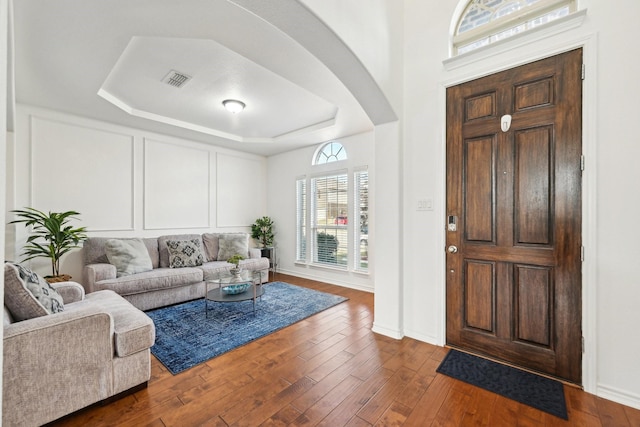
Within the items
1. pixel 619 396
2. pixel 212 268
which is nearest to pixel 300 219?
pixel 212 268

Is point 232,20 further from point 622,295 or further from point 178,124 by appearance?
point 622,295

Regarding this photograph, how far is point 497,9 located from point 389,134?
4.27 ft

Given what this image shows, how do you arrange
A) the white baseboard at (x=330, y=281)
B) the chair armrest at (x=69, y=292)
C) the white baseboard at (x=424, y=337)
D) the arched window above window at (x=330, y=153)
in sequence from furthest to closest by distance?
the arched window above window at (x=330, y=153)
the white baseboard at (x=330, y=281)
the white baseboard at (x=424, y=337)
the chair armrest at (x=69, y=292)

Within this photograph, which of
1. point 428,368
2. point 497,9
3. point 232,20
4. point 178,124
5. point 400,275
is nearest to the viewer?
point 232,20

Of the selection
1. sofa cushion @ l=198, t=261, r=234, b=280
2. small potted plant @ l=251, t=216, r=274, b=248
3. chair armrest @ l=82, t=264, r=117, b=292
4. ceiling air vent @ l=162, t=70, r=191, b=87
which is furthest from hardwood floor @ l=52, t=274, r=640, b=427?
small potted plant @ l=251, t=216, r=274, b=248

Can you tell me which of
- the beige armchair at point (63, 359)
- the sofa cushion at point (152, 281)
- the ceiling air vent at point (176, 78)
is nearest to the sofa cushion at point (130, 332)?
the beige armchair at point (63, 359)

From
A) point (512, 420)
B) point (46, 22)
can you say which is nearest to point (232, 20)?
point (46, 22)

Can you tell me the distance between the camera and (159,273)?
3.64 meters

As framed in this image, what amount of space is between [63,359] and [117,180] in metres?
3.35

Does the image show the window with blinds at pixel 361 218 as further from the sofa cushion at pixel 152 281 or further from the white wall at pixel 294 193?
the sofa cushion at pixel 152 281

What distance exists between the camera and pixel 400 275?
272cm

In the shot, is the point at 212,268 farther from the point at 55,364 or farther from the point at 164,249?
the point at 55,364

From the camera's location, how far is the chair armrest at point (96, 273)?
3285mm

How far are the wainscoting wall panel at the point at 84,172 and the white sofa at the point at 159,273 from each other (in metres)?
0.53
